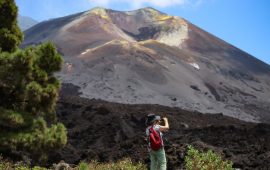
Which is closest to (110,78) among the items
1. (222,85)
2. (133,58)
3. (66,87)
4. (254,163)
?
(66,87)

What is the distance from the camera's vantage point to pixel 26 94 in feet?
42.6

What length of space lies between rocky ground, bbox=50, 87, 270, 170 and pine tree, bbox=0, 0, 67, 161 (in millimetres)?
3806

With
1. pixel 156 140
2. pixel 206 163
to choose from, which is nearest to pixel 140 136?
pixel 206 163

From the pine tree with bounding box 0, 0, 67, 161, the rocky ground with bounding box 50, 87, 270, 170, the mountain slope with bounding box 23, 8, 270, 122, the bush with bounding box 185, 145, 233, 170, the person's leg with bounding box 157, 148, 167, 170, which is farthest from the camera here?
the mountain slope with bounding box 23, 8, 270, 122

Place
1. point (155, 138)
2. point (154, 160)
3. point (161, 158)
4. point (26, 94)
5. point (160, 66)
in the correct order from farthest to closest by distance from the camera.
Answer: point (160, 66)
point (26, 94)
point (154, 160)
point (161, 158)
point (155, 138)

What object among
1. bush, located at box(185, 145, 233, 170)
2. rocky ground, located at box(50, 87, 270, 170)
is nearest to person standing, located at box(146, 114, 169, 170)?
rocky ground, located at box(50, 87, 270, 170)

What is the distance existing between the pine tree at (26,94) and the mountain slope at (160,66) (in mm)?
32030

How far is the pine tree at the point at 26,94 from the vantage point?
12.8m

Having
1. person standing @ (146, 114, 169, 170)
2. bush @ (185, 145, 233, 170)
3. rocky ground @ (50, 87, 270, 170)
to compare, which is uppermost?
person standing @ (146, 114, 169, 170)

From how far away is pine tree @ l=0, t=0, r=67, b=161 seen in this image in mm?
12805

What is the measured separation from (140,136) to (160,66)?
128 ft

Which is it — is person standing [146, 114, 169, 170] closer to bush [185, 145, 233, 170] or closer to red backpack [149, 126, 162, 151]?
red backpack [149, 126, 162, 151]

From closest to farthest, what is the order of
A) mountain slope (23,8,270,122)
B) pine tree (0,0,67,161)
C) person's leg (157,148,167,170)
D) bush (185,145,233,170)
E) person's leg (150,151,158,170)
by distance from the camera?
person's leg (157,148,167,170)
person's leg (150,151,158,170)
bush (185,145,233,170)
pine tree (0,0,67,161)
mountain slope (23,8,270,122)

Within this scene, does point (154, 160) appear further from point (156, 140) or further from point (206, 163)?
point (206, 163)
